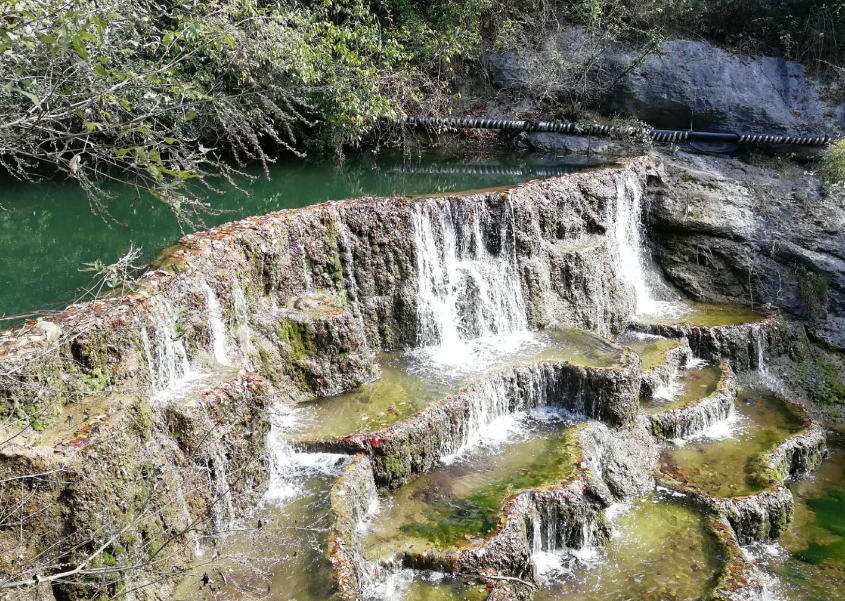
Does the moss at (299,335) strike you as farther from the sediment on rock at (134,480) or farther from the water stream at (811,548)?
the water stream at (811,548)

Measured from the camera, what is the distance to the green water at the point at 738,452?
7.95 metres

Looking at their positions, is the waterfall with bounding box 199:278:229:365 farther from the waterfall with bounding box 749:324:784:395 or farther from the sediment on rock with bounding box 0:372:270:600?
the waterfall with bounding box 749:324:784:395

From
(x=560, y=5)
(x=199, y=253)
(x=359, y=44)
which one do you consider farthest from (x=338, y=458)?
(x=560, y=5)

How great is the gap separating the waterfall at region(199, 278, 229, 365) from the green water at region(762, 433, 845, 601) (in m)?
6.25

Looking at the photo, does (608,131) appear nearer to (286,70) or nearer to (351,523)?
(286,70)

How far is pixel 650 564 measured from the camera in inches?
262

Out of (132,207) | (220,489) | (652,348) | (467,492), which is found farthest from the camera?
(652,348)

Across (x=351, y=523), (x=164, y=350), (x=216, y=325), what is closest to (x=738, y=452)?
(x=351, y=523)

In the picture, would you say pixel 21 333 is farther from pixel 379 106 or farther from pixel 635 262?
pixel 635 262

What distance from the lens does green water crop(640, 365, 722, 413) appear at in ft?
29.8

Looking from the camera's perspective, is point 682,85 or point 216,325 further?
point 682,85

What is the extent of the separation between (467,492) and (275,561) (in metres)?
2.22

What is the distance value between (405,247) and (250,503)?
4.58 metres

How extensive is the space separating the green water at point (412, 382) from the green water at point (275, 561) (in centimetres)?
105
